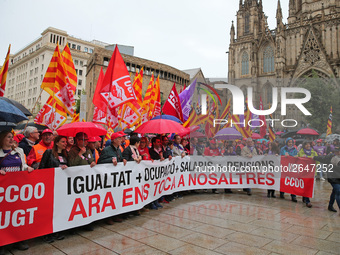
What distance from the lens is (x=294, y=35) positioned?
160 feet

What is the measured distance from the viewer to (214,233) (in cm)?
495

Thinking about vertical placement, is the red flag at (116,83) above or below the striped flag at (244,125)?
above

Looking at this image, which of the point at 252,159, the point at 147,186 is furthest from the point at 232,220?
the point at 252,159

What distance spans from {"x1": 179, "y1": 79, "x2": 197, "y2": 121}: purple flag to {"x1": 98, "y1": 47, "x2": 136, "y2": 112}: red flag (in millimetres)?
4766

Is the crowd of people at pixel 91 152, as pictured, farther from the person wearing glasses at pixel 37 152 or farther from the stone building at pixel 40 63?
the stone building at pixel 40 63

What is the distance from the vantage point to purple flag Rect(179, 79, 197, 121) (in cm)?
1127

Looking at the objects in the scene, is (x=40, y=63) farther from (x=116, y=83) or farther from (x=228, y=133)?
(x=116, y=83)

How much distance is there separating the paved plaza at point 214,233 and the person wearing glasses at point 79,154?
1374 mm

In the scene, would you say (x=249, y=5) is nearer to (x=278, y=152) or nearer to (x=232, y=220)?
(x=278, y=152)

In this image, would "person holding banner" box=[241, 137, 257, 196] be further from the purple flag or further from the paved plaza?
the purple flag

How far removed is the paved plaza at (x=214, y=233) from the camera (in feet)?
13.7

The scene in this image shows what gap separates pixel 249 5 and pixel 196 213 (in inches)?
Answer: 2435

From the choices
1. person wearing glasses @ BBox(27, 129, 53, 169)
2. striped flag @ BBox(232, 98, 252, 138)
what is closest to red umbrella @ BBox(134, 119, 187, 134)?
person wearing glasses @ BBox(27, 129, 53, 169)

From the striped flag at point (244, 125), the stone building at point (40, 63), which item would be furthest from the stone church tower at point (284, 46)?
the stone building at point (40, 63)
